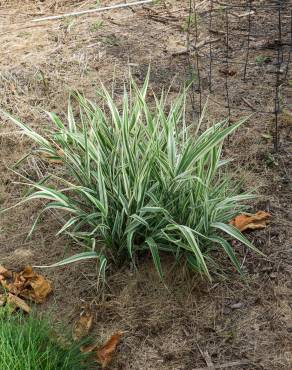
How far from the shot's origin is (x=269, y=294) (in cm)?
261

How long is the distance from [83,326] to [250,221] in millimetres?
952

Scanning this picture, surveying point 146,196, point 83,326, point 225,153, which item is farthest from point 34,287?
point 225,153

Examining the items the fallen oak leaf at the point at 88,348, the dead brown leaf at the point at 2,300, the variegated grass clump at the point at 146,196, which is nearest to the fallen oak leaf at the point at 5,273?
the dead brown leaf at the point at 2,300

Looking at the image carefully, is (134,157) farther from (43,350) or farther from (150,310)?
(43,350)

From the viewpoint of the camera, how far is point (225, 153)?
3.44m

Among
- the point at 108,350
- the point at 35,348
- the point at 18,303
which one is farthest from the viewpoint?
the point at 18,303

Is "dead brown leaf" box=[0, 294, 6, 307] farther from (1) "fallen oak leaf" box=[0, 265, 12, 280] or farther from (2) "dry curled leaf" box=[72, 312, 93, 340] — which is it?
(2) "dry curled leaf" box=[72, 312, 93, 340]

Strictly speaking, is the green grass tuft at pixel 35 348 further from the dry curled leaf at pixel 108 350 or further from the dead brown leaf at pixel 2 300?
the dead brown leaf at pixel 2 300

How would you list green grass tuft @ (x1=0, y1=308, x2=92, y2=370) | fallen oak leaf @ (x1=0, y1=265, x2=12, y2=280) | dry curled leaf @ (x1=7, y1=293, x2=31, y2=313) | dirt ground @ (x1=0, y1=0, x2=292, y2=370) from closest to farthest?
green grass tuft @ (x1=0, y1=308, x2=92, y2=370), dirt ground @ (x1=0, y1=0, x2=292, y2=370), dry curled leaf @ (x1=7, y1=293, x2=31, y2=313), fallen oak leaf @ (x1=0, y1=265, x2=12, y2=280)

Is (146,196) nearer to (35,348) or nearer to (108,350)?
(108,350)

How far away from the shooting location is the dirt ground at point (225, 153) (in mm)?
2473

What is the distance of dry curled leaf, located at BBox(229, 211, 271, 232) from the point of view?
2.88 metres

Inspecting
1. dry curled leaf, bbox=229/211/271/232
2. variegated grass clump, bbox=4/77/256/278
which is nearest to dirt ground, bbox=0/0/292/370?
dry curled leaf, bbox=229/211/271/232

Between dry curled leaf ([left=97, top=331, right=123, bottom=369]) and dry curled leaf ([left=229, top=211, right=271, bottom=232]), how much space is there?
2.63 ft
